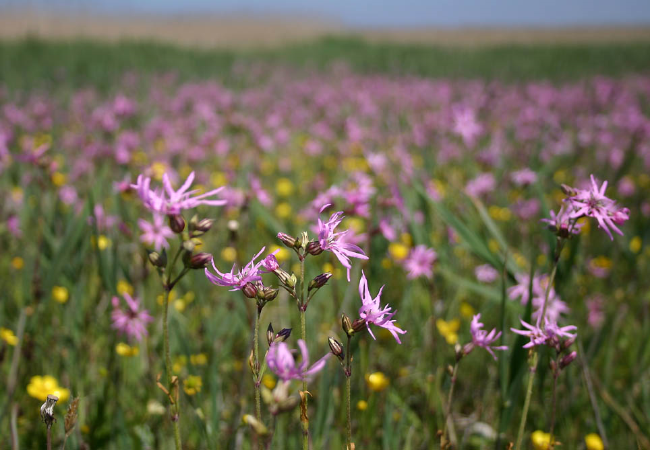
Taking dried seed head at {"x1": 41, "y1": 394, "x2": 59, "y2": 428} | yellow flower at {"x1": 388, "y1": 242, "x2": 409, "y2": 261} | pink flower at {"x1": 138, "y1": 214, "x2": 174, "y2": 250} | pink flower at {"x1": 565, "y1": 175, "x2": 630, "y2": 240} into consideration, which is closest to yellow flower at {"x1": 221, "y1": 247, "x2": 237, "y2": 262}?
pink flower at {"x1": 138, "y1": 214, "x2": 174, "y2": 250}

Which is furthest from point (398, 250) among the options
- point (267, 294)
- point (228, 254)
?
point (267, 294)

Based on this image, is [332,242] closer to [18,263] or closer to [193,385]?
[193,385]

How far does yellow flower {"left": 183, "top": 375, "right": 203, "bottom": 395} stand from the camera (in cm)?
153

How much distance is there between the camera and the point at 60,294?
2.33m

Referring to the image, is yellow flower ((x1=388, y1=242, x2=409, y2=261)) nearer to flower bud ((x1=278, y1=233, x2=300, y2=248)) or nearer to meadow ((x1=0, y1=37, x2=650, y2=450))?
meadow ((x1=0, y1=37, x2=650, y2=450))

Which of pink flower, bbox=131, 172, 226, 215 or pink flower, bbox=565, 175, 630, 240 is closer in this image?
pink flower, bbox=131, 172, 226, 215

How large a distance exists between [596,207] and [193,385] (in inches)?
53.0

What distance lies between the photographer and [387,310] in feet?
3.21

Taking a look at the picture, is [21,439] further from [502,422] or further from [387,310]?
[502,422]

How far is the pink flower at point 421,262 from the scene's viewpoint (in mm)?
2113

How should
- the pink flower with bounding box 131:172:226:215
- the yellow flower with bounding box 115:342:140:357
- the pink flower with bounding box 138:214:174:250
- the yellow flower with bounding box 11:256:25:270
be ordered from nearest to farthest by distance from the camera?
1. the pink flower with bounding box 131:172:226:215
2. the yellow flower with bounding box 115:342:140:357
3. the pink flower with bounding box 138:214:174:250
4. the yellow flower with bounding box 11:256:25:270

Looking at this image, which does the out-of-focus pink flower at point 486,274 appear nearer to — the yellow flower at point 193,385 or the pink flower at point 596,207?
the pink flower at point 596,207

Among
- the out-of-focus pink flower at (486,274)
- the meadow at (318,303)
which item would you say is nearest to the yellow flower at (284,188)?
the meadow at (318,303)

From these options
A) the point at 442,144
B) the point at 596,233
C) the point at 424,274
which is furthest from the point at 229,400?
the point at 442,144
